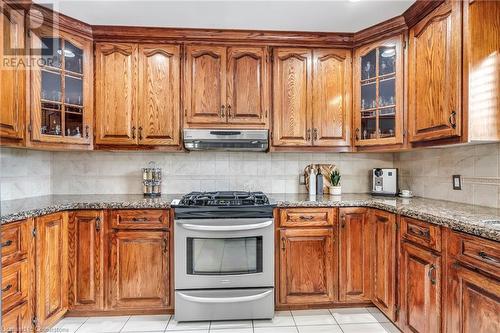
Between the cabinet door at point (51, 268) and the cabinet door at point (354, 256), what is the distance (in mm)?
2129

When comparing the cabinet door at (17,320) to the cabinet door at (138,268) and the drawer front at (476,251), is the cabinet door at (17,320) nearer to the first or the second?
the cabinet door at (138,268)

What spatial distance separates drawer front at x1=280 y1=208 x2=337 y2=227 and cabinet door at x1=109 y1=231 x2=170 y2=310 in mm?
946

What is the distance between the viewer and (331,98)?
8.91 feet

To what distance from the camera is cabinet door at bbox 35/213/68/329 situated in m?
2.01

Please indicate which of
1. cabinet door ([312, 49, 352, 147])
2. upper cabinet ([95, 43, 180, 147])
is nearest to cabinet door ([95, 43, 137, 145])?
upper cabinet ([95, 43, 180, 147])

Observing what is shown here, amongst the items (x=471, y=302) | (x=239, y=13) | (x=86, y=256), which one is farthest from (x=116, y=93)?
(x=471, y=302)

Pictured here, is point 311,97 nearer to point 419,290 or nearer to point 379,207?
point 379,207

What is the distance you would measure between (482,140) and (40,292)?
299cm

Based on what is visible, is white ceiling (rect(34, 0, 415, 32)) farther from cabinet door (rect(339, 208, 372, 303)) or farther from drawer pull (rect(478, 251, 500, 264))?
drawer pull (rect(478, 251, 500, 264))

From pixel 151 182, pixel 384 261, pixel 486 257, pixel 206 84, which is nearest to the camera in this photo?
pixel 486 257

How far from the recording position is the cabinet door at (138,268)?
2322 millimetres

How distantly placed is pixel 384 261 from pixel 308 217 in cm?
64

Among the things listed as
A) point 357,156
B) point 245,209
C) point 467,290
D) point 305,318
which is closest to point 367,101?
point 357,156

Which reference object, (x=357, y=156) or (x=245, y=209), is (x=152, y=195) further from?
(x=357, y=156)
